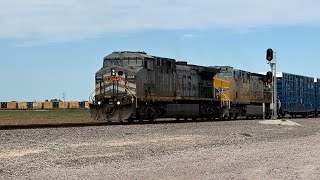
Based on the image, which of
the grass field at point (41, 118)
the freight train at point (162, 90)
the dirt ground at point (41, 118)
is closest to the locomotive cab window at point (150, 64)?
the freight train at point (162, 90)

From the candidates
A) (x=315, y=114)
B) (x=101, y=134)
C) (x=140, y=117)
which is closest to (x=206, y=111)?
(x=140, y=117)

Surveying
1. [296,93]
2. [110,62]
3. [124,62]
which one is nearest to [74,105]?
[296,93]

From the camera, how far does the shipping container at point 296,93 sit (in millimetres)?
40281

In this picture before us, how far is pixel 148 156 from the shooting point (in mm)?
12422

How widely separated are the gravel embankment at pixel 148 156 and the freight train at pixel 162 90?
590 centimetres

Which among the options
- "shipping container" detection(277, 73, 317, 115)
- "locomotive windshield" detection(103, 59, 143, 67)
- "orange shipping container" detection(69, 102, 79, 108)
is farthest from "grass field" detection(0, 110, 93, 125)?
"orange shipping container" detection(69, 102, 79, 108)

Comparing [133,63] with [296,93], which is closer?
[133,63]

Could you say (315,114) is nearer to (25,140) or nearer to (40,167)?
(25,140)

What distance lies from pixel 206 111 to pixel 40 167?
21709mm

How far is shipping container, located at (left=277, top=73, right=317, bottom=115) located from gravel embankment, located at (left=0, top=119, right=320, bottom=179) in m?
22.4

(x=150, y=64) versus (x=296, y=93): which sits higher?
(x=150, y=64)

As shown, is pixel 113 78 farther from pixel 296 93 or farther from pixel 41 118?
pixel 296 93

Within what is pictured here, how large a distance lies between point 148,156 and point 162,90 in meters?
14.6

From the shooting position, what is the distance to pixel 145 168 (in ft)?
33.6
